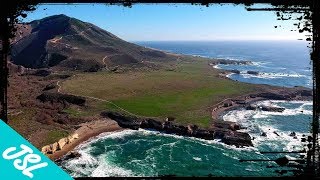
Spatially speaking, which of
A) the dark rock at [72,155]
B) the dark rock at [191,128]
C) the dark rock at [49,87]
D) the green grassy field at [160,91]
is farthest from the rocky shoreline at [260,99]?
the dark rock at [49,87]

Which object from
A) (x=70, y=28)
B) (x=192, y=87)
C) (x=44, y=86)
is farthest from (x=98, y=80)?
(x=70, y=28)

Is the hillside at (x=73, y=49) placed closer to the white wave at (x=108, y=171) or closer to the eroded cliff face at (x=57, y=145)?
the eroded cliff face at (x=57, y=145)

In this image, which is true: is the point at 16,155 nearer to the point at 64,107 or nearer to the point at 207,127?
the point at 207,127

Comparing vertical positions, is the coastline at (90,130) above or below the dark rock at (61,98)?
below

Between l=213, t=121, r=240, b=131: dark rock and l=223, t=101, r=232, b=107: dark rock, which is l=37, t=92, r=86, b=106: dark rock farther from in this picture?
l=223, t=101, r=232, b=107: dark rock

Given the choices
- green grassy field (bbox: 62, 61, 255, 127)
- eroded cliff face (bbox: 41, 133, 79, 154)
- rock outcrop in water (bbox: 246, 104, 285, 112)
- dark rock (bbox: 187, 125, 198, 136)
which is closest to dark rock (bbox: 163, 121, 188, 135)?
→ dark rock (bbox: 187, 125, 198, 136)

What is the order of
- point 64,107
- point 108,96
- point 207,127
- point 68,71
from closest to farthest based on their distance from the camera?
point 207,127, point 64,107, point 108,96, point 68,71
